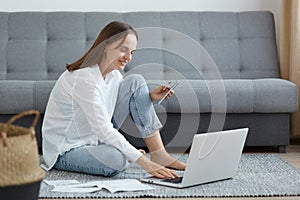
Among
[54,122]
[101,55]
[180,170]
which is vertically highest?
[101,55]

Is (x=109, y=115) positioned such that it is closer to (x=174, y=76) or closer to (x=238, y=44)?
(x=174, y=76)

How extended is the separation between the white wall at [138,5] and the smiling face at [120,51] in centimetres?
154

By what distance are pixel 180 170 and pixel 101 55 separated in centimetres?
60

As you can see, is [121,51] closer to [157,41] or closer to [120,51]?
[120,51]

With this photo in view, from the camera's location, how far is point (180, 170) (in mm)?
2824

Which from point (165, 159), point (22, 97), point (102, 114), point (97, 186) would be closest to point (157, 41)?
point (22, 97)

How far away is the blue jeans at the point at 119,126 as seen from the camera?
266cm

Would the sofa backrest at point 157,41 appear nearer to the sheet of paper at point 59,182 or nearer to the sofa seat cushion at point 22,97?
the sofa seat cushion at point 22,97

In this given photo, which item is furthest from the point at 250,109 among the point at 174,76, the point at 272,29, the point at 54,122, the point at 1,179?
the point at 1,179

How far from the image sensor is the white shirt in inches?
102

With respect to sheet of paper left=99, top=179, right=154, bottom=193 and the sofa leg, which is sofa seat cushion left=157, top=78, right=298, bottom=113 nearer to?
the sofa leg

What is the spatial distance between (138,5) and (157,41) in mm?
459

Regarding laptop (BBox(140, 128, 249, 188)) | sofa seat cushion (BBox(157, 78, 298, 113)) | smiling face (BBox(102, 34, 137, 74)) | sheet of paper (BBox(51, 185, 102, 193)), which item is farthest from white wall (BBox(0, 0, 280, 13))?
sheet of paper (BBox(51, 185, 102, 193))

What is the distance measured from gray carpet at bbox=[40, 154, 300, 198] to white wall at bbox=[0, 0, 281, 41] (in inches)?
58.0
